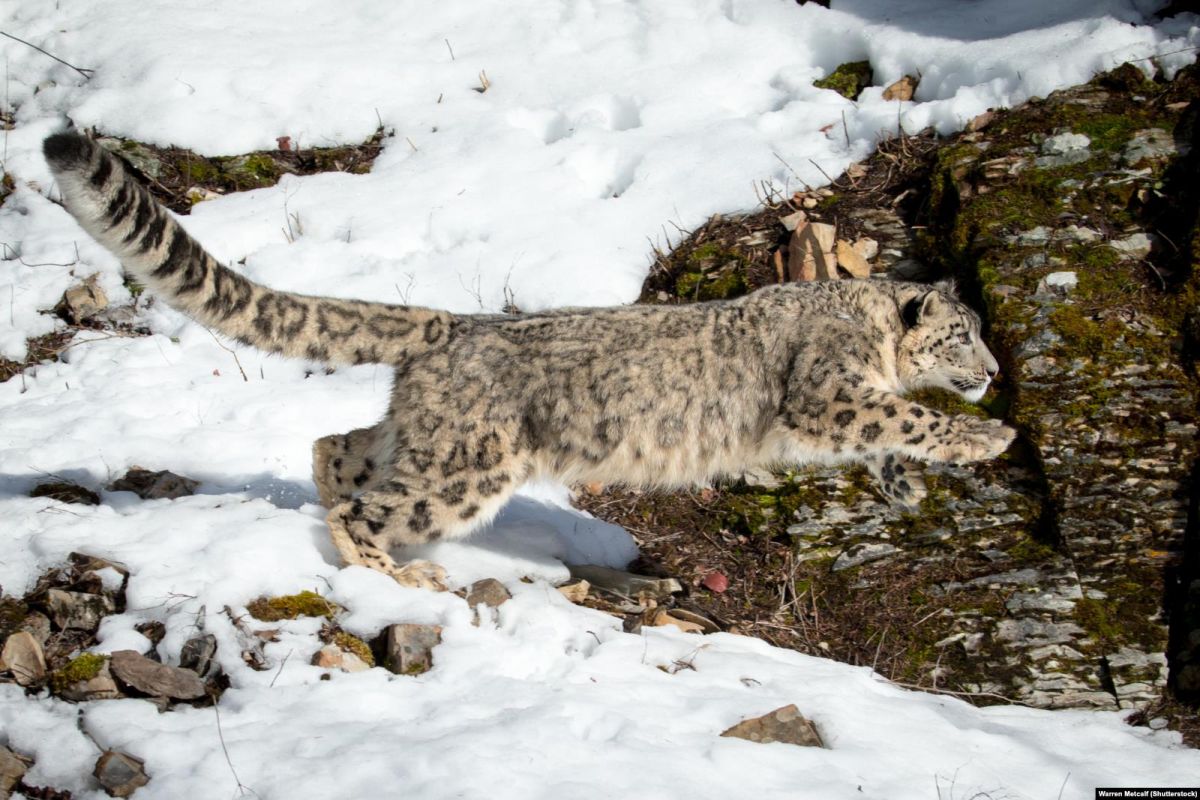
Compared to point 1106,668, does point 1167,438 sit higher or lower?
higher

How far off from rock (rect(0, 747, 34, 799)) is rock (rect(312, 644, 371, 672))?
4.61 feet

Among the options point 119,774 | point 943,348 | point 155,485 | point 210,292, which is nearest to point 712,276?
point 943,348

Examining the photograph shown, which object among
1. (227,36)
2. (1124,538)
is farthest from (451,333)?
(227,36)

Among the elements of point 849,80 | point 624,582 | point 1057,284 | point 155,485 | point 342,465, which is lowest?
point 624,582

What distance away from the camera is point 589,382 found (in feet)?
23.7

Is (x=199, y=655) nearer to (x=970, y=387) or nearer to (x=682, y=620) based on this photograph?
(x=682, y=620)

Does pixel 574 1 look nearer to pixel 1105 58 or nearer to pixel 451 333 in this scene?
pixel 1105 58

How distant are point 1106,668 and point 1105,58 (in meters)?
6.68

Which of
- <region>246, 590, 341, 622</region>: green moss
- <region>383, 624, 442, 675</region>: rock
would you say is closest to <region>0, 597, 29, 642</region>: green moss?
<region>246, 590, 341, 622</region>: green moss

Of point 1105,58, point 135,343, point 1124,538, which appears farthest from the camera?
point 1105,58

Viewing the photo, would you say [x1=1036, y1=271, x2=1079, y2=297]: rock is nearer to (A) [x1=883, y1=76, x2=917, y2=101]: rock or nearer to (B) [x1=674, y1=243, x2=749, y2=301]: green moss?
(B) [x1=674, y1=243, x2=749, y2=301]: green moss

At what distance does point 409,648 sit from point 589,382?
7.30 feet

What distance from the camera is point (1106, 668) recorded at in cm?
702

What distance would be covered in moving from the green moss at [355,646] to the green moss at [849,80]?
9136 millimetres
